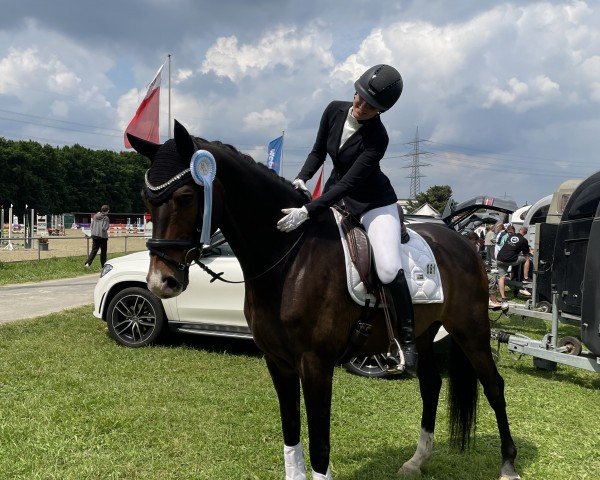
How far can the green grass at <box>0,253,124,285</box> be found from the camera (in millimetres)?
14837

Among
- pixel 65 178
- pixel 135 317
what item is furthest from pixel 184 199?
pixel 65 178

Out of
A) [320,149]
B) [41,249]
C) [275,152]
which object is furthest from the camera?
[41,249]

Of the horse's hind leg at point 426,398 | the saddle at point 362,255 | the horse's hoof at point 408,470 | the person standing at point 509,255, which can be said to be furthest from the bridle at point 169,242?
the person standing at point 509,255

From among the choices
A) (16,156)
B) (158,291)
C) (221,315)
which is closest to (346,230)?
(158,291)

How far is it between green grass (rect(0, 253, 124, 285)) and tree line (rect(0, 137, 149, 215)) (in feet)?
125

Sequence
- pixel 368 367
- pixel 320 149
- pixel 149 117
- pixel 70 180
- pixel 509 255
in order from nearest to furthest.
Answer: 1. pixel 320 149
2. pixel 368 367
3. pixel 509 255
4. pixel 149 117
5. pixel 70 180

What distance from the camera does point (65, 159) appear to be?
7581cm

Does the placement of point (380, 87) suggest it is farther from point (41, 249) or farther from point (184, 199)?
point (41, 249)

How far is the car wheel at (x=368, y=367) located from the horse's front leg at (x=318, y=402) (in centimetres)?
345

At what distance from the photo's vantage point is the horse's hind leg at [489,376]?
3.86 metres

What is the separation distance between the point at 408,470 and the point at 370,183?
225cm

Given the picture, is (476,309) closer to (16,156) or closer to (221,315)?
(221,315)

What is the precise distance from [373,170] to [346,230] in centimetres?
40

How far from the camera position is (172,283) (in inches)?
99.6
